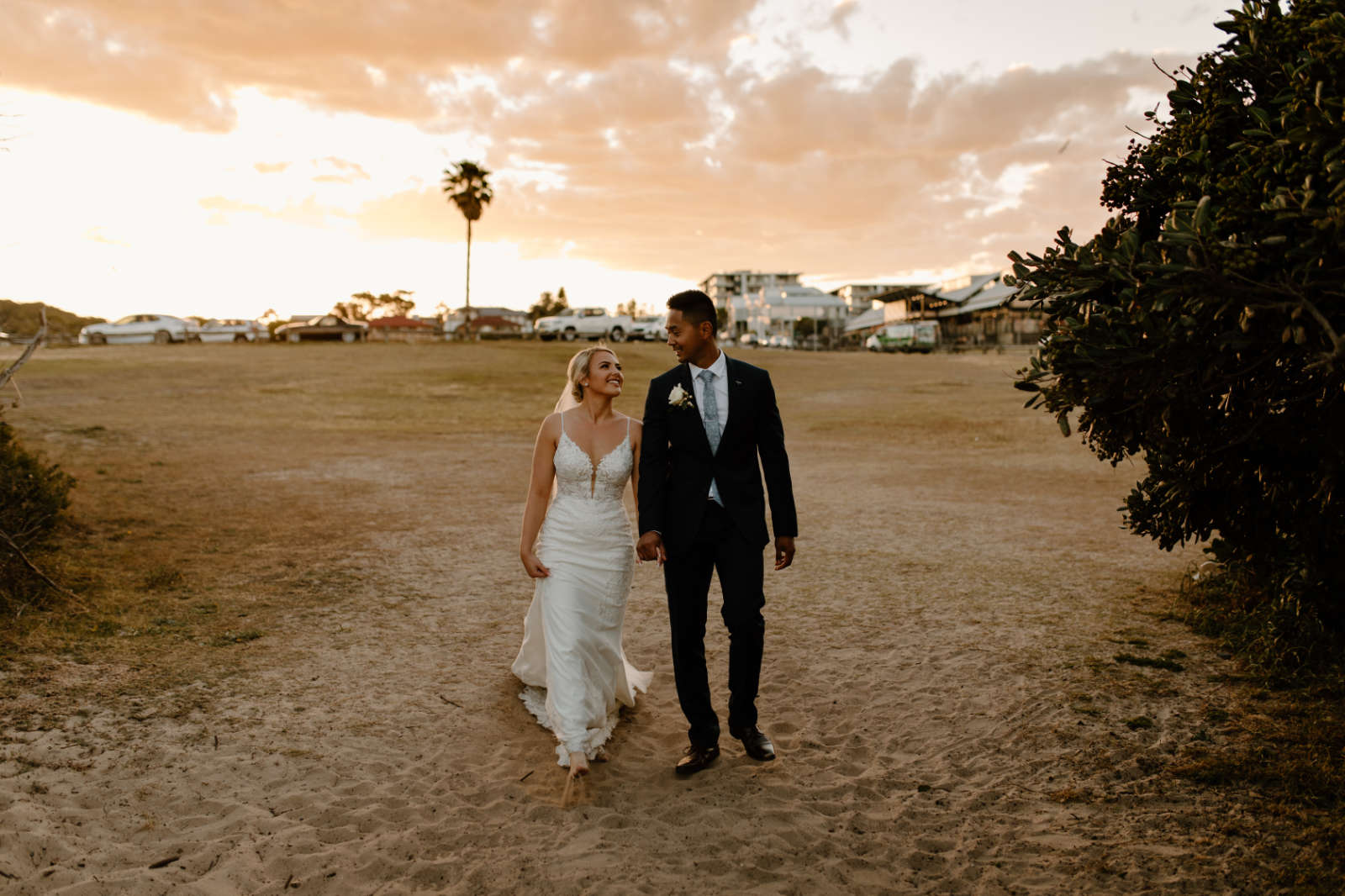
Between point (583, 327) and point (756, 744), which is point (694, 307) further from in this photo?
point (583, 327)

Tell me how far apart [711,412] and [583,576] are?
1.14 m

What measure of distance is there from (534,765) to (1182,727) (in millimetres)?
3750

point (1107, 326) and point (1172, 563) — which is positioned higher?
point (1107, 326)

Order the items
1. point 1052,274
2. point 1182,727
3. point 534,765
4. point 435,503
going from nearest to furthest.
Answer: point 1052,274 < point 534,765 < point 1182,727 < point 435,503

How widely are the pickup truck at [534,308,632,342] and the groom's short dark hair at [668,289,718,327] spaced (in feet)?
164

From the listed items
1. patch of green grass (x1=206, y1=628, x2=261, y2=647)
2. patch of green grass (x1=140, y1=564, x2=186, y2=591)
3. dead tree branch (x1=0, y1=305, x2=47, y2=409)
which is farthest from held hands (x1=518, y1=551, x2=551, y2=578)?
patch of green grass (x1=140, y1=564, x2=186, y2=591)

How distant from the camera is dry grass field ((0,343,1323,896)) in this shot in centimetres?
404

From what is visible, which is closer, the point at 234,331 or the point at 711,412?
the point at 711,412

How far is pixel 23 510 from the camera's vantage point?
28.5ft

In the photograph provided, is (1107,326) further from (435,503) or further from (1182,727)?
(435,503)

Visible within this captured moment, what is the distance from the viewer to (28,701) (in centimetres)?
573

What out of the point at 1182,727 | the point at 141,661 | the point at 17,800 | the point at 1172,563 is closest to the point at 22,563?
the point at 141,661

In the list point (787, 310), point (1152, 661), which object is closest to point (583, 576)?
point (1152, 661)

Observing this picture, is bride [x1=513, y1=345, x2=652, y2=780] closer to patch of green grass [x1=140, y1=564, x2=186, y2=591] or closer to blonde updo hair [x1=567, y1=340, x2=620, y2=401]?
blonde updo hair [x1=567, y1=340, x2=620, y2=401]
